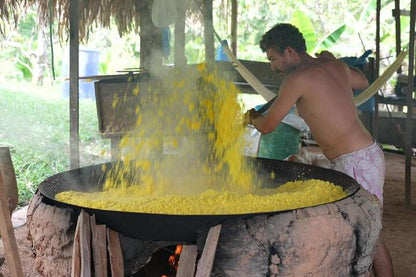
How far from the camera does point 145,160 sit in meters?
2.92

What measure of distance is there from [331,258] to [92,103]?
10220mm

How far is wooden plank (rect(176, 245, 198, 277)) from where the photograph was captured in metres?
1.95

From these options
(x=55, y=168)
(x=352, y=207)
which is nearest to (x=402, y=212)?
(x=352, y=207)

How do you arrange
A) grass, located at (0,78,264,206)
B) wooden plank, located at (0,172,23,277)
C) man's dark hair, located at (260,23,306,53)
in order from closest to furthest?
wooden plank, located at (0,172,23,277), man's dark hair, located at (260,23,306,53), grass, located at (0,78,264,206)

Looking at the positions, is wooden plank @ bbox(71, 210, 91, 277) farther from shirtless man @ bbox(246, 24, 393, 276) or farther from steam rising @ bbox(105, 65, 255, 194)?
shirtless man @ bbox(246, 24, 393, 276)

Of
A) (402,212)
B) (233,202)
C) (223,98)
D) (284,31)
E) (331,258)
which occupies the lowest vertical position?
(402,212)

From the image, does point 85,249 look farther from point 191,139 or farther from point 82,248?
point 191,139

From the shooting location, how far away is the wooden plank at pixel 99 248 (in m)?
1.98

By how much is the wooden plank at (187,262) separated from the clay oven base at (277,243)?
7 cm

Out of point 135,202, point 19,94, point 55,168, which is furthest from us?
point 19,94

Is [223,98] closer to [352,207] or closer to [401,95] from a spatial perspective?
[352,207]

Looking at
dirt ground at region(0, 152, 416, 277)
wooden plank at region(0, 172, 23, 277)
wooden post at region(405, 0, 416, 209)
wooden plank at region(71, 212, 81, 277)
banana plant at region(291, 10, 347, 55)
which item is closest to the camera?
wooden plank at region(71, 212, 81, 277)

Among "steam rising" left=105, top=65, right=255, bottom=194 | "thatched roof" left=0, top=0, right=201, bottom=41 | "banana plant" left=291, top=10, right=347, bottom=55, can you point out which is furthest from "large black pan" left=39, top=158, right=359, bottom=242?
"banana plant" left=291, top=10, right=347, bottom=55

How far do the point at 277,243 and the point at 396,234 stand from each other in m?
2.84
